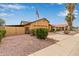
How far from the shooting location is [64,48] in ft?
13.8

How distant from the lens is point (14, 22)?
13.7 ft

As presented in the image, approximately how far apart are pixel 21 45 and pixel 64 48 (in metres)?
0.95

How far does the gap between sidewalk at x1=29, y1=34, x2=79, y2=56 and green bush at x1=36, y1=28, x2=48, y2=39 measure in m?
0.33

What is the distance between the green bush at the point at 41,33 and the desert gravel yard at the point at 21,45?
112mm

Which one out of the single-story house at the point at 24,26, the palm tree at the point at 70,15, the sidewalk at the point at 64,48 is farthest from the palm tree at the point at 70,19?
the single-story house at the point at 24,26

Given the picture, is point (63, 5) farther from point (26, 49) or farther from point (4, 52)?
point (4, 52)

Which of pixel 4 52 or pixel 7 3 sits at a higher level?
pixel 7 3

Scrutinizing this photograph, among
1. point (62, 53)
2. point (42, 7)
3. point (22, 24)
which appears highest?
point (42, 7)

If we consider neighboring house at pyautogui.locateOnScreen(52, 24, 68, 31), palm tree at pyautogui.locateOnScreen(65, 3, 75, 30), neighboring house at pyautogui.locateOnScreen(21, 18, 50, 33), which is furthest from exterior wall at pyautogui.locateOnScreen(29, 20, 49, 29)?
palm tree at pyautogui.locateOnScreen(65, 3, 75, 30)

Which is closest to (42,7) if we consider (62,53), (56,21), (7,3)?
(56,21)

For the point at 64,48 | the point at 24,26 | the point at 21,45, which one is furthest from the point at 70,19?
the point at 21,45

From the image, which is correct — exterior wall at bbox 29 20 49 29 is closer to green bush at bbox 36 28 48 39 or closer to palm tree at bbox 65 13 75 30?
green bush at bbox 36 28 48 39

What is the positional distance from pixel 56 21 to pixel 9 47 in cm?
119

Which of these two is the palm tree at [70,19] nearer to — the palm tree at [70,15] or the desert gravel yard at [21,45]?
the palm tree at [70,15]
